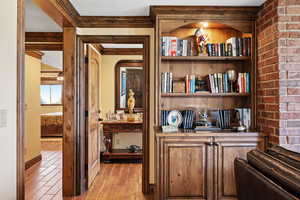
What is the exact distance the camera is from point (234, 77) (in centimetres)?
320

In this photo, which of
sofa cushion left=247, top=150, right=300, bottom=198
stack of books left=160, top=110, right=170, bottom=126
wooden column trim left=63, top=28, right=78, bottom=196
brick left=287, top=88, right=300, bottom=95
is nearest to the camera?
sofa cushion left=247, top=150, right=300, bottom=198

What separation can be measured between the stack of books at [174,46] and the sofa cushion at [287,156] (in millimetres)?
1728

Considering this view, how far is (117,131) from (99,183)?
126 cm

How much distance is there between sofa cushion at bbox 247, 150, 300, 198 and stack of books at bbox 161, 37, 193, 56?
172 centimetres

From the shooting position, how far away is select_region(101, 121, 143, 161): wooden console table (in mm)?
4887

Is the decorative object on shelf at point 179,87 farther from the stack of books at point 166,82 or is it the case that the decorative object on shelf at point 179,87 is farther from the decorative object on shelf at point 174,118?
the decorative object on shelf at point 174,118

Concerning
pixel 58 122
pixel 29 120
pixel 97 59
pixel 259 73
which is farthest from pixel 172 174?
pixel 58 122

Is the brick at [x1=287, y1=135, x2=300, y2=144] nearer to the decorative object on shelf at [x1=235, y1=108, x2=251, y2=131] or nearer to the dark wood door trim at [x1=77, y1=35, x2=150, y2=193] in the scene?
the decorative object on shelf at [x1=235, y1=108, x2=251, y2=131]

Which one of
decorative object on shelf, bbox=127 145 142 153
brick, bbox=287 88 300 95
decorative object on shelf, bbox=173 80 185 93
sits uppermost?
decorative object on shelf, bbox=173 80 185 93

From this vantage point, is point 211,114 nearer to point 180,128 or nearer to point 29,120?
point 180,128

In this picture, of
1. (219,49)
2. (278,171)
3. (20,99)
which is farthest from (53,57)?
(278,171)

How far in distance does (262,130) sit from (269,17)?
1.29 meters

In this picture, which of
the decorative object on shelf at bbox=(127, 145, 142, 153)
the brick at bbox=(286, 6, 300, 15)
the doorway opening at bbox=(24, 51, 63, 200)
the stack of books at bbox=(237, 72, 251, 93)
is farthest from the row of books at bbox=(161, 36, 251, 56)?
the decorative object on shelf at bbox=(127, 145, 142, 153)
